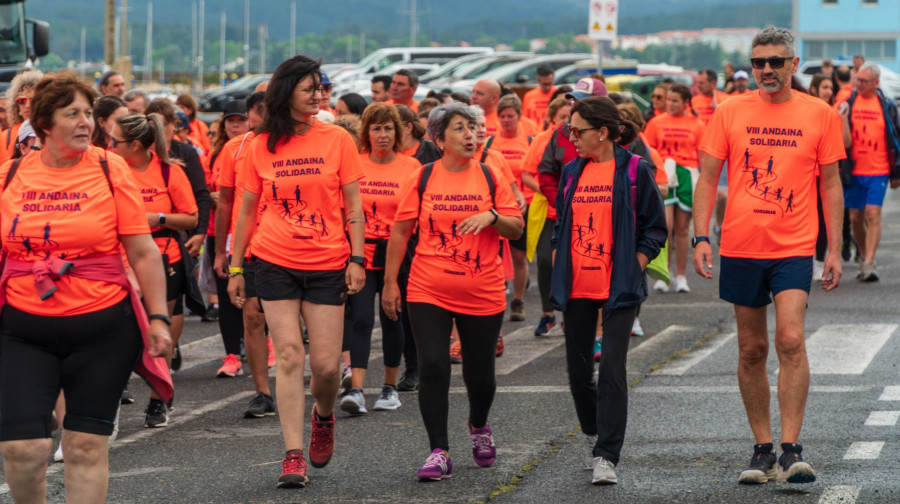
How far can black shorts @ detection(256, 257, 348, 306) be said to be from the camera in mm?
6457

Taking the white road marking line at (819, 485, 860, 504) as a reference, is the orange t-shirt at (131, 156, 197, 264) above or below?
above

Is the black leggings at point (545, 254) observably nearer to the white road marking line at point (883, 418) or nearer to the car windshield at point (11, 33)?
the white road marking line at point (883, 418)

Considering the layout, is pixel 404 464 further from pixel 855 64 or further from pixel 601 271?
pixel 855 64

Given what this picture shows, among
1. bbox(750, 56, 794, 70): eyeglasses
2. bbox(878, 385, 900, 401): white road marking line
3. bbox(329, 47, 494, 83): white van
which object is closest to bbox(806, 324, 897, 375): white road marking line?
bbox(878, 385, 900, 401): white road marking line

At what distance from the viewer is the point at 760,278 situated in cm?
630

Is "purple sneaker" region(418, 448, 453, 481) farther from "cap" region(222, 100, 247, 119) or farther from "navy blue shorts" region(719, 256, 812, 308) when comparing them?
"cap" region(222, 100, 247, 119)

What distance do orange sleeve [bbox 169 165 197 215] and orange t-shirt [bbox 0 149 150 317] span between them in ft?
10.7

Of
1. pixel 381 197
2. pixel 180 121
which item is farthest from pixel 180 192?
pixel 180 121

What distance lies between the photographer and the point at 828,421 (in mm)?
7566

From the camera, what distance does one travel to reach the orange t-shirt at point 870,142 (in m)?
13.6

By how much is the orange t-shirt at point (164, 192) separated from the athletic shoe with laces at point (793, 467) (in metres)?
3.92

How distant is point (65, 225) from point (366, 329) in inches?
142

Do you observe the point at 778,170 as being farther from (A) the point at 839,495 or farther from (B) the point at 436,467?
(B) the point at 436,467

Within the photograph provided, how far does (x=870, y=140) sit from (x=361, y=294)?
7.27 m
